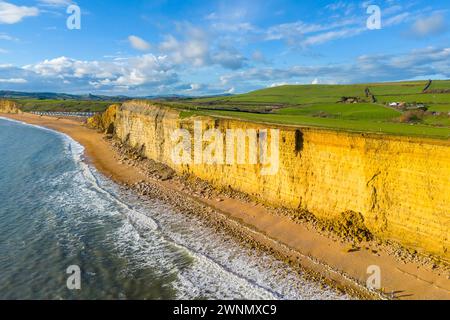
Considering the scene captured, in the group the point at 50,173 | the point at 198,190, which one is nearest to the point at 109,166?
the point at 50,173

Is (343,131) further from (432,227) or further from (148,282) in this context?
(148,282)

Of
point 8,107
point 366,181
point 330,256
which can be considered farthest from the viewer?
point 8,107

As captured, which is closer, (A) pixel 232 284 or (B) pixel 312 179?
(A) pixel 232 284

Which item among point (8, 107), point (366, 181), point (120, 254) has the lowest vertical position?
point (120, 254)

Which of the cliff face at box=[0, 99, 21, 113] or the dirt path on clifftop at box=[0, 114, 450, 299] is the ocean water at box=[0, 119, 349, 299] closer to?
the dirt path on clifftop at box=[0, 114, 450, 299]

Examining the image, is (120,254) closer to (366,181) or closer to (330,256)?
(330,256)

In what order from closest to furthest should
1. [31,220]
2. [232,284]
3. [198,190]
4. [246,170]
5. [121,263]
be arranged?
[232,284]
[121,263]
[31,220]
[246,170]
[198,190]

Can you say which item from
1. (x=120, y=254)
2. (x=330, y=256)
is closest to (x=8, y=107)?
(x=120, y=254)
